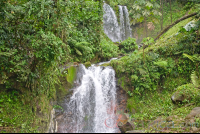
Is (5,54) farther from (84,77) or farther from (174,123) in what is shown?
(174,123)

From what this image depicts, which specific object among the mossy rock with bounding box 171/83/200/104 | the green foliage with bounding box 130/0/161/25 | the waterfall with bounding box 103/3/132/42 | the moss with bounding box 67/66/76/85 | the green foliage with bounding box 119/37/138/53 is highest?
the waterfall with bounding box 103/3/132/42

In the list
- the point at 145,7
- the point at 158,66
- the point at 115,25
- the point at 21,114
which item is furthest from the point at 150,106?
the point at 115,25

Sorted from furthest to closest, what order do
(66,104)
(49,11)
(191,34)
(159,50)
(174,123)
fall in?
(159,50) → (191,34) → (66,104) → (49,11) → (174,123)

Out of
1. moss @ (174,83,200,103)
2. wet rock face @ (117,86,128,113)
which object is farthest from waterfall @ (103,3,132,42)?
moss @ (174,83,200,103)

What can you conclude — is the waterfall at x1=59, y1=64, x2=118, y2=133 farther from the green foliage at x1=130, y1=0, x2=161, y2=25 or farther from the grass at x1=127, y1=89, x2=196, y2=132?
the green foliage at x1=130, y1=0, x2=161, y2=25

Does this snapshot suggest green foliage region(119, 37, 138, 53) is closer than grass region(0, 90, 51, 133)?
No

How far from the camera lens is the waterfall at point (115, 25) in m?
19.2

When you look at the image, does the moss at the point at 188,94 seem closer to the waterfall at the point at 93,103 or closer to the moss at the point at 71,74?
the waterfall at the point at 93,103

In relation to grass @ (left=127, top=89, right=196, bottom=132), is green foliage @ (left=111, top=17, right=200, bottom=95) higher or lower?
higher

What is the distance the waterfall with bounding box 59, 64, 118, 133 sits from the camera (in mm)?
7668

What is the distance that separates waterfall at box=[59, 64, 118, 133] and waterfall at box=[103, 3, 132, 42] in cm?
1111

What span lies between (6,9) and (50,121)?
490 centimetres

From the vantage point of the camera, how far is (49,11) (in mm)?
5180

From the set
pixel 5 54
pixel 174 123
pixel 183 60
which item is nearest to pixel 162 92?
pixel 183 60
